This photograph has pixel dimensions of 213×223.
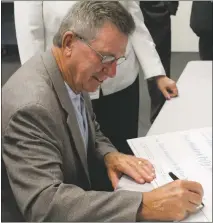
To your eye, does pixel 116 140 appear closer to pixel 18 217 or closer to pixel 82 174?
pixel 82 174

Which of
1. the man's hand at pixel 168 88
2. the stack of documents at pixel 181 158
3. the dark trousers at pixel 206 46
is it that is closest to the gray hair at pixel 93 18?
the stack of documents at pixel 181 158

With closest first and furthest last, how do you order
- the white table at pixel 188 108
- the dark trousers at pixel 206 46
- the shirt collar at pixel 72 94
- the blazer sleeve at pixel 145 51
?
1. the shirt collar at pixel 72 94
2. the white table at pixel 188 108
3. the blazer sleeve at pixel 145 51
4. the dark trousers at pixel 206 46

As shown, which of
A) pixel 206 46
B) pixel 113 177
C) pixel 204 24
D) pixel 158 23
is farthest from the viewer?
pixel 158 23

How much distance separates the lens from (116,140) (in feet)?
5.63

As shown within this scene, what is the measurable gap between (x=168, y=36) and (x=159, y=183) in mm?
1856

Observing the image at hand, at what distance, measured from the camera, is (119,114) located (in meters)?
1.65

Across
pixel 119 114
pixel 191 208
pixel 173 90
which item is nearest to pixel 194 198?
pixel 191 208

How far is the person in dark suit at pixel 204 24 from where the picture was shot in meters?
2.05

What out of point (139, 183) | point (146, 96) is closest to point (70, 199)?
point (139, 183)

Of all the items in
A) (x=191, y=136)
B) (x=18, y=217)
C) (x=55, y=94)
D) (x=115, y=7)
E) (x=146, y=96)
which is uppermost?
(x=115, y=7)

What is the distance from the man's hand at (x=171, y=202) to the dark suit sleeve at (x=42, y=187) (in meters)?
0.02

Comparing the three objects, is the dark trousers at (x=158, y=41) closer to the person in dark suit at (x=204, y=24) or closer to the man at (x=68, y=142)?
the person in dark suit at (x=204, y=24)

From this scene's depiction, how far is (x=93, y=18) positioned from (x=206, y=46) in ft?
4.88

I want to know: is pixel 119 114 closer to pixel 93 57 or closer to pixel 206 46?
pixel 93 57
